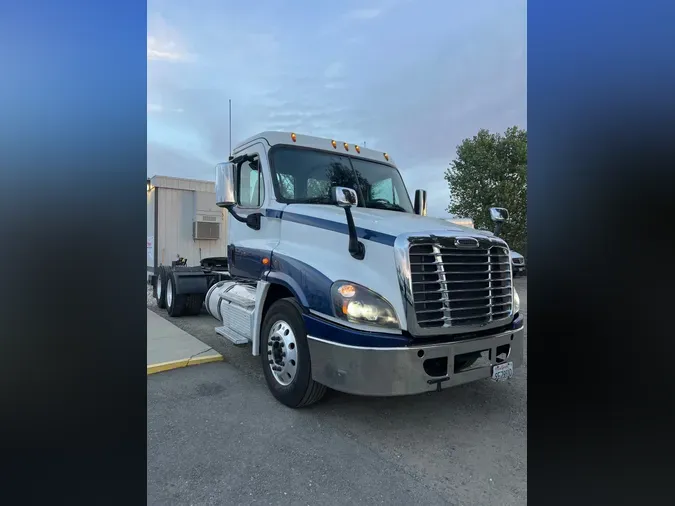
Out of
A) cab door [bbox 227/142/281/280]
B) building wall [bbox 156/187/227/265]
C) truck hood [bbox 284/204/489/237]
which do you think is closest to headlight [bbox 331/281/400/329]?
truck hood [bbox 284/204/489/237]

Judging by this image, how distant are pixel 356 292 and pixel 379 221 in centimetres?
79

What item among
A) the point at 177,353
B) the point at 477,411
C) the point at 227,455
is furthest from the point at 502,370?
the point at 177,353

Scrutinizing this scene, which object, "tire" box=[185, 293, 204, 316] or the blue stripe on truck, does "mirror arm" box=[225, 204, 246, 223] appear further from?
"tire" box=[185, 293, 204, 316]

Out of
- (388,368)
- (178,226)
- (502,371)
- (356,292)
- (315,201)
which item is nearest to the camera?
(388,368)

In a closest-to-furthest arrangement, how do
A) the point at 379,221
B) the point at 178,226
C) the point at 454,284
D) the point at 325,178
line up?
the point at 454,284 → the point at 379,221 → the point at 325,178 → the point at 178,226

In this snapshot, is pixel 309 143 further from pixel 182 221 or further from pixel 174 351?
pixel 182 221

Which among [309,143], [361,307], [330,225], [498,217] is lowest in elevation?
[361,307]

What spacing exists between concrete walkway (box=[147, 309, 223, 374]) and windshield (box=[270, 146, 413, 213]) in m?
2.47

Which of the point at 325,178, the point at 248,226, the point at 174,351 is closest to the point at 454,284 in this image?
the point at 325,178

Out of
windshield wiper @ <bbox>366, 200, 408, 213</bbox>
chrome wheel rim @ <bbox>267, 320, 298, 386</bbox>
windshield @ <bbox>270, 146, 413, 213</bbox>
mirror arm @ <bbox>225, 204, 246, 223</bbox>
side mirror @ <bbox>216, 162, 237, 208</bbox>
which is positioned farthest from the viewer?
mirror arm @ <bbox>225, 204, 246, 223</bbox>

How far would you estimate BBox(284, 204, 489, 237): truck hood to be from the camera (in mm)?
3467

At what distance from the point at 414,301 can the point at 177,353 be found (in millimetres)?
3832

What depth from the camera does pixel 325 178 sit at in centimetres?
477
